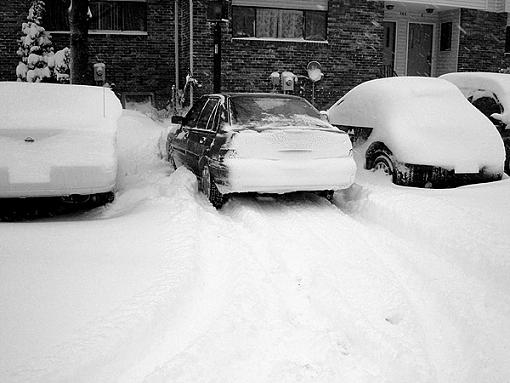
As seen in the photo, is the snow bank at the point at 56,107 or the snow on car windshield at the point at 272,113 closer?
the snow bank at the point at 56,107

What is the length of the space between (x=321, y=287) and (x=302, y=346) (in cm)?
91

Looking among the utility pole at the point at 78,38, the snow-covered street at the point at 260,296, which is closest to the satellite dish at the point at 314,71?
the utility pole at the point at 78,38

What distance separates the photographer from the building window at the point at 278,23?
15609 millimetres

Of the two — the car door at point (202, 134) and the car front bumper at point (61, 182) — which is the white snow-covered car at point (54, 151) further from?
the car door at point (202, 134)

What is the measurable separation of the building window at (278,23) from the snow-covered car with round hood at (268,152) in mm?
9386

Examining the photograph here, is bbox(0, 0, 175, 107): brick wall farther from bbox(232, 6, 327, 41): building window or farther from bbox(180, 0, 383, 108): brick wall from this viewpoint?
bbox(232, 6, 327, 41): building window

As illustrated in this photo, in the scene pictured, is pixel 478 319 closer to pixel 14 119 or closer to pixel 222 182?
pixel 222 182

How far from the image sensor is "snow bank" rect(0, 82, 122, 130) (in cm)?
579

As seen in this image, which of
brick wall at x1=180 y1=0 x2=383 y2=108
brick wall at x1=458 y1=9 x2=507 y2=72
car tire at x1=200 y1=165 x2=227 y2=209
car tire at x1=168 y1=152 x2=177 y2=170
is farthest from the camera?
brick wall at x1=458 y1=9 x2=507 y2=72

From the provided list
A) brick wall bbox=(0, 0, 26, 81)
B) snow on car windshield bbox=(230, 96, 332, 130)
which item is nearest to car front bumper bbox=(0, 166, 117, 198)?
snow on car windshield bbox=(230, 96, 332, 130)

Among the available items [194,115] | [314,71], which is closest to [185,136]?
[194,115]

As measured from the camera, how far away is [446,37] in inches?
750

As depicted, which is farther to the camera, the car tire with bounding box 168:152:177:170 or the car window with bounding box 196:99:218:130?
the car tire with bounding box 168:152:177:170

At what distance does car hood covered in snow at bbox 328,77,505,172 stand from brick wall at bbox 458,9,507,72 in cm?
1098
